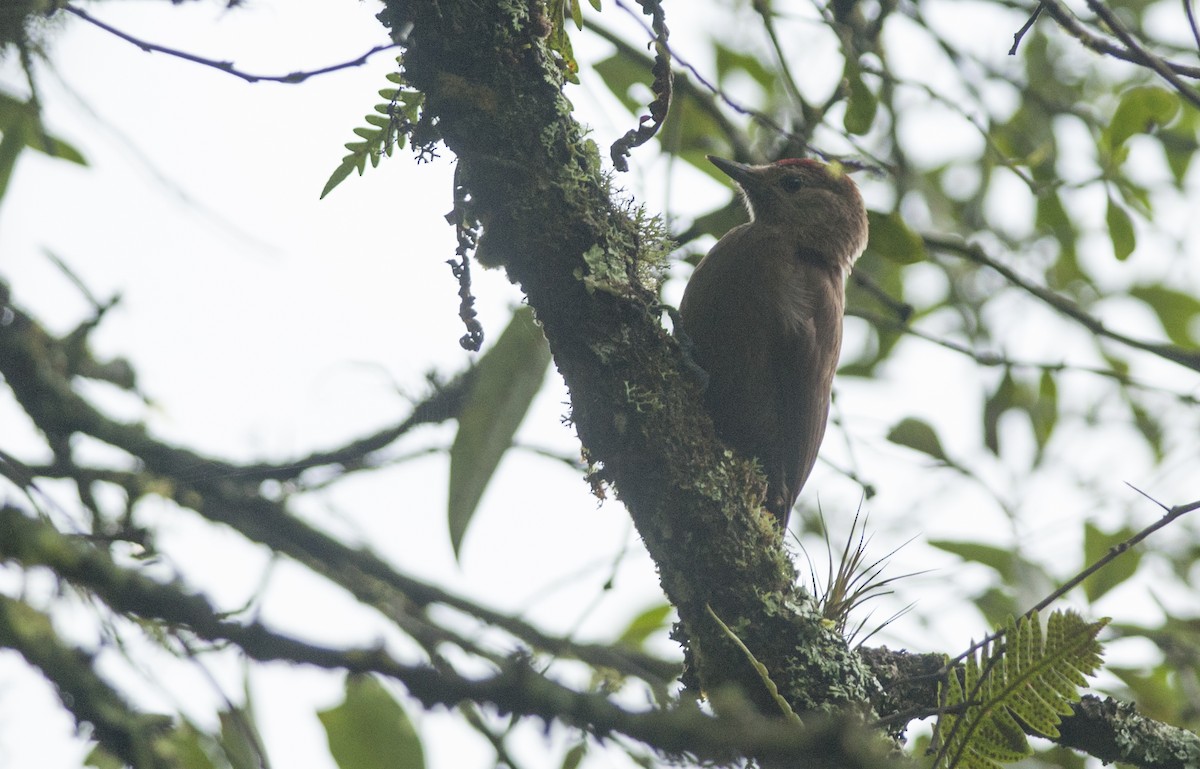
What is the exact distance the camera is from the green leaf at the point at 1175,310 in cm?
434

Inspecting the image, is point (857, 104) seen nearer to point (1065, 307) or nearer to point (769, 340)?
point (769, 340)

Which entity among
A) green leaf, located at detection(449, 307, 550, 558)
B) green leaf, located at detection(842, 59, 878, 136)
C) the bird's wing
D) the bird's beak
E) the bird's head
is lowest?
green leaf, located at detection(449, 307, 550, 558)

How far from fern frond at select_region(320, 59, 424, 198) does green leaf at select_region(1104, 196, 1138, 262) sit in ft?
7.17

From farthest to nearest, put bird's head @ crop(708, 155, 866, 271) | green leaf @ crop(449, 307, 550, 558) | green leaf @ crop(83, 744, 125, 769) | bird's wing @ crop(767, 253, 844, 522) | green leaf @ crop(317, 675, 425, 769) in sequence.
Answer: bird's head @ crop(708, 155, 866, 271) → bird's wing @ crop(767, 253, 844, 522) → green leaf @ crop(449, 307, 550, 558) → green leaf @ crop(317, 675, 425, 769) → green leaf @ crop(83, 744, 125, 769)

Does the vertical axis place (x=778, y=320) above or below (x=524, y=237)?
above

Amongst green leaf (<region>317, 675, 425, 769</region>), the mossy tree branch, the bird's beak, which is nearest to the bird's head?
the bird's beak

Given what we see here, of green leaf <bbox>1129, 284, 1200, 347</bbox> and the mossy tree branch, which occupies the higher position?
green leaf <bbox>1129, 284, 1200, 347</bbox>

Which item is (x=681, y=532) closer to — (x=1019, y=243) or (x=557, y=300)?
(x=557, y=300)

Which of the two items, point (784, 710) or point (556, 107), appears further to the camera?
point (556, 107)

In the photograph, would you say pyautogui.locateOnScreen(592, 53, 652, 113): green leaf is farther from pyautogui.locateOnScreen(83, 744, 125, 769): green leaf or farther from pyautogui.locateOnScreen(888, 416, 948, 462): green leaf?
pyautogui.locateOnScreen(83, 744, 125, 769): green leaf

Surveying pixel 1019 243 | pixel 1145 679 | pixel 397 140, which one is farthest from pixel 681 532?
pixel 1019 243

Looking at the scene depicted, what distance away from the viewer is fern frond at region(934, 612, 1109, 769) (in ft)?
5.98

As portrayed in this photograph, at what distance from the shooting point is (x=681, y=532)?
207 centimetres

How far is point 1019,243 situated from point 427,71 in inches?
151
